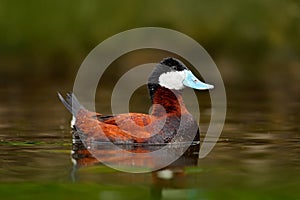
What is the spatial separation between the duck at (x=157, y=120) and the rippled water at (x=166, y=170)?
1.05ft

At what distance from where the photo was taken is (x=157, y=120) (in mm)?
9914

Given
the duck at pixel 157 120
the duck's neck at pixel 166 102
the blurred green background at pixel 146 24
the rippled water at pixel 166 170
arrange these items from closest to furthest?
1. the rippled water at pixel 166 170
2. the duck at pixel 157 120
3. the duck's neck at pixel 166 102
4. the blurred green background at pixel 146 24

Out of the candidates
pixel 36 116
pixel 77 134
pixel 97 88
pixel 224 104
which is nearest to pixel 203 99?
pixel 224 104

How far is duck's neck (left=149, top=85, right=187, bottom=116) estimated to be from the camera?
10180 millimetres

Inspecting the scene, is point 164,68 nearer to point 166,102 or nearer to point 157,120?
point 166,102

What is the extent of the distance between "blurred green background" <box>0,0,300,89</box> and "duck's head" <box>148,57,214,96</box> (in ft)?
42.2

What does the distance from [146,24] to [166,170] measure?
1627 cm

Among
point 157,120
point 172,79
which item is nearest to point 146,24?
point 172,79

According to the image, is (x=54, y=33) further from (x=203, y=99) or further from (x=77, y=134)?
(x=77, y=134)

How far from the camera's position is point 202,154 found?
9250mm

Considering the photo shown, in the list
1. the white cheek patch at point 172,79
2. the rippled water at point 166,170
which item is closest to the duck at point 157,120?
the white cheek patch at point 172,79

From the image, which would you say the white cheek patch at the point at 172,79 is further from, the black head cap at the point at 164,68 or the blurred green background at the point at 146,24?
the blurred green background at the point at 146,24

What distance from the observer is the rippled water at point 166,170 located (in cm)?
722

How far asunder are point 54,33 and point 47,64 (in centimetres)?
122
